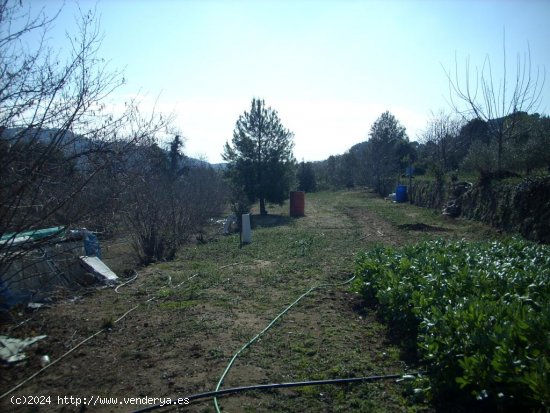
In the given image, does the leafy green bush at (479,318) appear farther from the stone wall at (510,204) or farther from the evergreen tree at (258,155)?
the evergreen tree at (258,155)

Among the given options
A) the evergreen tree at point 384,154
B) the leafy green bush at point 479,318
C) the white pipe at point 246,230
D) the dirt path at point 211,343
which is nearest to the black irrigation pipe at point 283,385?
the dirt path at point 211,343

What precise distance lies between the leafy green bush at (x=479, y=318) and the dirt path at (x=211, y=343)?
462 mm

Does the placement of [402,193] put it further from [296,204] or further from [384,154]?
[384,154]

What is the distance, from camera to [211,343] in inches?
202

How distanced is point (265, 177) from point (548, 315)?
75.4 ft

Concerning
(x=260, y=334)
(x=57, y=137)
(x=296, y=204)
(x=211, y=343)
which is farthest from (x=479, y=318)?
(x=296, y=204)

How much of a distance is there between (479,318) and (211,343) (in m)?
3.00

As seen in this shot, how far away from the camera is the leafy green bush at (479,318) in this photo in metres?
2.92

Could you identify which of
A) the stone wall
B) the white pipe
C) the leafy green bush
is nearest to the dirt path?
the leafy green bush

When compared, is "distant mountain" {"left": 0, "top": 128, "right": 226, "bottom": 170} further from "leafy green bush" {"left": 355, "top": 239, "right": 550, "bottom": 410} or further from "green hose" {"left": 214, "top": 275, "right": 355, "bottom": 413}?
"leafy green bush" {"left": 355, "top": 239, "right": 550, "bottom": 410}

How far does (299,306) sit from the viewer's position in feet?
21.8

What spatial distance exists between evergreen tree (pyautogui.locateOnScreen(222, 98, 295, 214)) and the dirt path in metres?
16.7

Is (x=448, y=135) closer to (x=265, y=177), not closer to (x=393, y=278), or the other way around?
(x=265, y=177)

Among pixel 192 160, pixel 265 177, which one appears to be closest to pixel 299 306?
pixel 192 160
